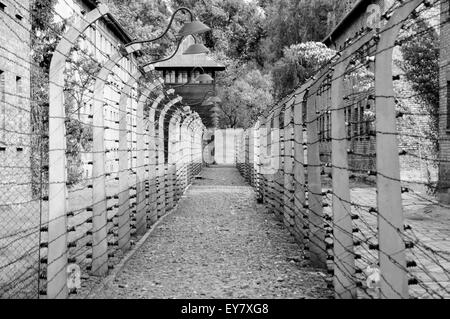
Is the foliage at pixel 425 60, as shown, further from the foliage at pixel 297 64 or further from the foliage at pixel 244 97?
the foliage at pixel 244 97

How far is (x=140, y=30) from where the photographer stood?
4834 centimetres

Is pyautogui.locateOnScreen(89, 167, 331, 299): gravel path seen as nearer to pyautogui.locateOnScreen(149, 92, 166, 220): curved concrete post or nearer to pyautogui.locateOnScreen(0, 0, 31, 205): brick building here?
pyautogui.locateOnScreen(149, 92, 166, 220): curved concrete post

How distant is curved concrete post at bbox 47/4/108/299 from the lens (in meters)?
5.23

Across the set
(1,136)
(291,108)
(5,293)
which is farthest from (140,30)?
(5,293)

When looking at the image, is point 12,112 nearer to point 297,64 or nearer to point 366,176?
point 366,176

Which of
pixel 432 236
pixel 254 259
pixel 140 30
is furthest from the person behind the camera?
pixel 140 30

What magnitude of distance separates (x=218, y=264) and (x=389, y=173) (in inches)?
171

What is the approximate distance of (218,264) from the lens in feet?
26.6

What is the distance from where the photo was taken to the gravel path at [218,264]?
21.4 ft

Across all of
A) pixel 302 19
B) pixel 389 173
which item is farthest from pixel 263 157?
pixel 302 19

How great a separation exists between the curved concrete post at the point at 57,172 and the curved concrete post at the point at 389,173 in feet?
8.33

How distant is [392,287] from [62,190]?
105 inches

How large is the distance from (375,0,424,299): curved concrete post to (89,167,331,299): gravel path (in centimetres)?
216
